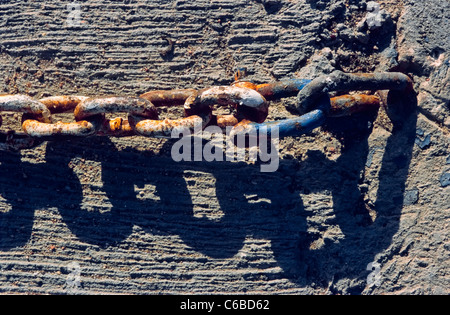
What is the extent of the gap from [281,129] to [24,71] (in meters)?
1.50

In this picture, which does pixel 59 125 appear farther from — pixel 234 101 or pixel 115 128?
pixel 234 101

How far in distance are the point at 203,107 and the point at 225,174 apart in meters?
0.47

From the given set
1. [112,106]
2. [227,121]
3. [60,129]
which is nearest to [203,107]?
[227,121]

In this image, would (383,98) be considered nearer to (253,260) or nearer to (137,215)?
(253,260)

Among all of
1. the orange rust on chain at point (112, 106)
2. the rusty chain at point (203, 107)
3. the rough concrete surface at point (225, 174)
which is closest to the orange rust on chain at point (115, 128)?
the rusty chain at point (203, 107)

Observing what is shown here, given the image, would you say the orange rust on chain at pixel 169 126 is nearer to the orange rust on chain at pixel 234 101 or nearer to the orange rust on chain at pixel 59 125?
the orange rust on chain at pixel 234 101

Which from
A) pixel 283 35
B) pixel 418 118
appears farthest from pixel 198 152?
pixel 418 118

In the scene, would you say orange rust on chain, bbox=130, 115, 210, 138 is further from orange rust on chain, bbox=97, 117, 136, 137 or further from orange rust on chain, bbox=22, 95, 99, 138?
orange rust on chain, bbox=22, 95, 99, 138

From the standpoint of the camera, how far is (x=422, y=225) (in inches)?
89.7

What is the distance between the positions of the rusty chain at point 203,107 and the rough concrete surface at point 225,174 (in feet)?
0.72

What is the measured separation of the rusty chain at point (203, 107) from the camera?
1.97 m

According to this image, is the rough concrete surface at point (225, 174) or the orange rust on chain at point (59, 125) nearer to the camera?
the orange rust on chain at point (59, 125)

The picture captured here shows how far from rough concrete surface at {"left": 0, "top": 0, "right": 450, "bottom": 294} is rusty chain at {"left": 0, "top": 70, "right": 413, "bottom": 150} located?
8.6 inches

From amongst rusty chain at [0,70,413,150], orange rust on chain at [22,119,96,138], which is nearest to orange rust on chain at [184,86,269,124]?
rusty chain at [0,70,413,150]
